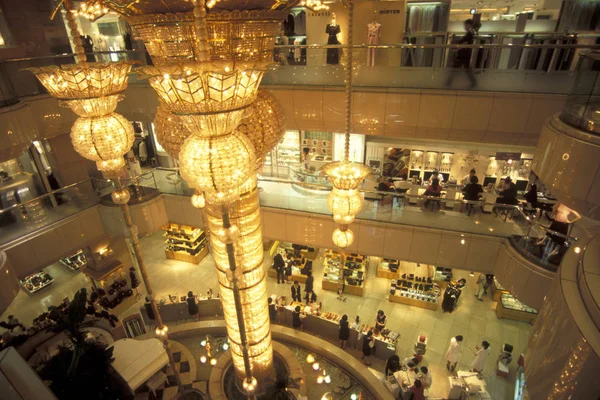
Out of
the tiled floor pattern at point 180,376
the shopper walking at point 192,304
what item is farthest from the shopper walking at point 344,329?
the shopper walking at point 192,304

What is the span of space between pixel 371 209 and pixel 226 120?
6.24m

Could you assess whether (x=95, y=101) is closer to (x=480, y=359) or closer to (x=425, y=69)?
(x=425, y=69)

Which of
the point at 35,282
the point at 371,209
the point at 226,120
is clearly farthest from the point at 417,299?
the point at 35,282

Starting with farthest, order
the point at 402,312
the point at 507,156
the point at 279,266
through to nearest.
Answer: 1. the point at 279,266
2. the point at 507,156
3. the point at 402,312

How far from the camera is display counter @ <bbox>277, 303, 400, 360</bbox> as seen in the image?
8.38m

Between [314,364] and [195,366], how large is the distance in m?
2.59

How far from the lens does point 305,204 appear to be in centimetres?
869

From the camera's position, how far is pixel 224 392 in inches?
253

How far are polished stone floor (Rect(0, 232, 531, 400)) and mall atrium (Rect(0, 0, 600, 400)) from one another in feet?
0.22

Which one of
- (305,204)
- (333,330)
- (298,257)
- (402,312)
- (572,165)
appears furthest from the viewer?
(298,257)

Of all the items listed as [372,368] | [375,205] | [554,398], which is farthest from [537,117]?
[372,368]

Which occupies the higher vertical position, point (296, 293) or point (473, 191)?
point (473, 191)

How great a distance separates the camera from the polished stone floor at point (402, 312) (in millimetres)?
8406

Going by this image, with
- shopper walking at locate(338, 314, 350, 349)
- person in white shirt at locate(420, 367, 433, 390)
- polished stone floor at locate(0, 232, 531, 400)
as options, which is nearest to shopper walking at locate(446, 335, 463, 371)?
polished stone floor at locate(0, 232, 531, 400)
